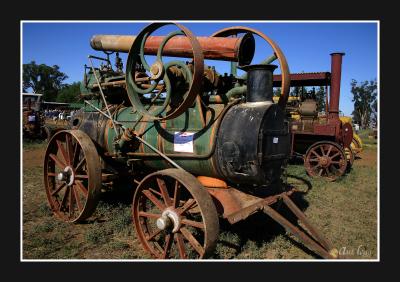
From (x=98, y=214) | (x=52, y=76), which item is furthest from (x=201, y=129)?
(x=52, y=76)

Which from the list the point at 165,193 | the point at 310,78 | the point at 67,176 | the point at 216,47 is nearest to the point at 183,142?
the point at 165,193

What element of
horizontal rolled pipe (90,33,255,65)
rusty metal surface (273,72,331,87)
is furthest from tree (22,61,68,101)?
horizontal rolled pipe (90,33,255,65)

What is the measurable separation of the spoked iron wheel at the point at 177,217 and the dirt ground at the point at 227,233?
320mm

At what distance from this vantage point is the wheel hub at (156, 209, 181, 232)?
3977 millimetres

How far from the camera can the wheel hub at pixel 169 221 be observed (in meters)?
3.98

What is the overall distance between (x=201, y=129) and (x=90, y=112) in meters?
2.92

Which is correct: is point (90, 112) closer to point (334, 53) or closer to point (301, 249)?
point (301, 249)

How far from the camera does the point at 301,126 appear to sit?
34.8 feet

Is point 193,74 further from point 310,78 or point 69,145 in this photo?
point 310,78

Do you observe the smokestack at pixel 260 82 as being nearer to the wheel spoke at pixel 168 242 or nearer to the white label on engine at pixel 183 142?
the white label on engine at pixel 183 142

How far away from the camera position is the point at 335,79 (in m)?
10.8

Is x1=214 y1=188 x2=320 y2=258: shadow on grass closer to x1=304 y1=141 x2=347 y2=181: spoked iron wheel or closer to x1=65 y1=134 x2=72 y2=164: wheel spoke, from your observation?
x1=65 y1=134 x2=72 y2=164: wheel spoke

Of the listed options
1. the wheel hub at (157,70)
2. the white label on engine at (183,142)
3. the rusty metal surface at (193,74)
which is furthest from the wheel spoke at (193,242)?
the wheel hub at (157,70)

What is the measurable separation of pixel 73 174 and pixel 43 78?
34098 millimetres
